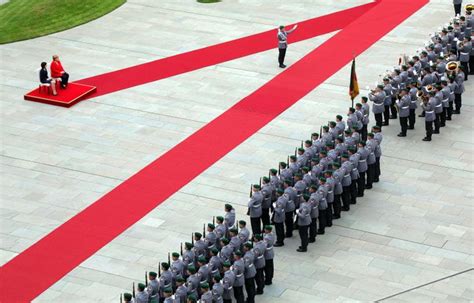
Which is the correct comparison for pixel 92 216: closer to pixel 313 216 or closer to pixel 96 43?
pixel 313 216

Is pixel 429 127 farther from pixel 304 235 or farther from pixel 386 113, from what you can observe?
pixel 304 235

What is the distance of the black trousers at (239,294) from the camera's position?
1118 inches

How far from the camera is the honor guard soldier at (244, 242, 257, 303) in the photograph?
28516 millimetres

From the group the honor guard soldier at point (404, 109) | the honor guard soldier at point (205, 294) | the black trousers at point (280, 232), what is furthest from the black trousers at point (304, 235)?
the honor guard soldier at point (404, 109)

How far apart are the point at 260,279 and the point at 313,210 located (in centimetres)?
284

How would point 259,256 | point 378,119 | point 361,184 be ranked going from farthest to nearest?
point 378,119, point 361,184, point 259,256

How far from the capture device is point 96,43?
45219 mm

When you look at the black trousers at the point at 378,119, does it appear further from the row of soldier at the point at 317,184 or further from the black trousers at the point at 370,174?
the black trousers at the point at 370,174

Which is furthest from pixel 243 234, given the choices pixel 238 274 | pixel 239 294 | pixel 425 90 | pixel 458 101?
pixel 458 101

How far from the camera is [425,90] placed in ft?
125

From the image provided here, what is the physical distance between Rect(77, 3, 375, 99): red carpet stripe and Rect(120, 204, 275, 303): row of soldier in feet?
42.5

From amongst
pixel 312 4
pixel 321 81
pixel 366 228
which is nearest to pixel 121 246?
pixel 366 228

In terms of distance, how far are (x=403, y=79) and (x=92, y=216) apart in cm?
1117

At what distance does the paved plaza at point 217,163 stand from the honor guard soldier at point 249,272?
2.19 ft
